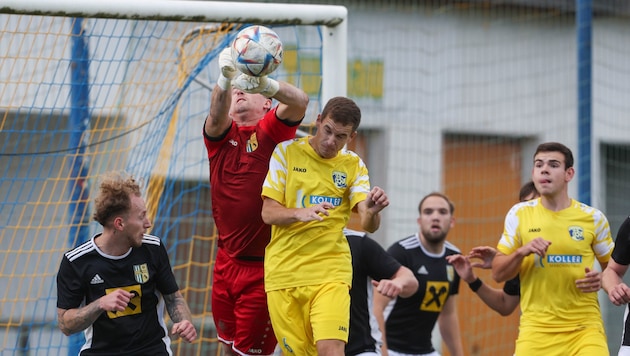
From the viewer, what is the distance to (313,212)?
5.38 m

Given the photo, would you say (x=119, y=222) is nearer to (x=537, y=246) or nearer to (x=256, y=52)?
(x=256, y=52)

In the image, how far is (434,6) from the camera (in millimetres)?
11633

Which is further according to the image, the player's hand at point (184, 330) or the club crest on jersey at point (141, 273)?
the club crest on jersey at point (141, 273)

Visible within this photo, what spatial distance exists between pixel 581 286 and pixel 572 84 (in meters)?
6.10

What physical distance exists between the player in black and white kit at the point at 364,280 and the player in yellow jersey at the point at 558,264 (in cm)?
74

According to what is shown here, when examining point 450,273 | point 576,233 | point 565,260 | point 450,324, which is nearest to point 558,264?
point 565,260

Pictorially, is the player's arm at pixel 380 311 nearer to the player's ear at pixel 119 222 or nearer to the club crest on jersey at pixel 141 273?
the club crest on jersey at pixel 141 273

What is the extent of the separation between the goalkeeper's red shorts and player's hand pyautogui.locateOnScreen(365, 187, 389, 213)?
0.95 metres

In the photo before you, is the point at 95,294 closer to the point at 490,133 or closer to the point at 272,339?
the point at 272,339

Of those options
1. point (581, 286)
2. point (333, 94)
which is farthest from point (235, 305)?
point (581, 286)

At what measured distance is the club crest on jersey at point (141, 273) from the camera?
221 inches

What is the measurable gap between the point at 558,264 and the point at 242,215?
2.12 metres

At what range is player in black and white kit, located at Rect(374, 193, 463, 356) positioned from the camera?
25.4ft

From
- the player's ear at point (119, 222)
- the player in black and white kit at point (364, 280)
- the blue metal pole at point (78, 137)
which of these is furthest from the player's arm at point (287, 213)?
the blue metal pole at point (78, 137)
